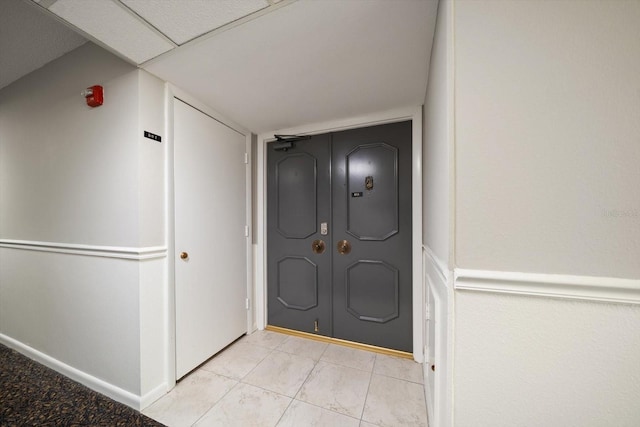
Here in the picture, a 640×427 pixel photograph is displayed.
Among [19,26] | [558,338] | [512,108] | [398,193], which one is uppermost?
[19,26]

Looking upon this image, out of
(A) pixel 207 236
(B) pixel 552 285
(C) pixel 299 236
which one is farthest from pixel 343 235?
(B) pixel 552 285

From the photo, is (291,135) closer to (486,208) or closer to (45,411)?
(486,208)

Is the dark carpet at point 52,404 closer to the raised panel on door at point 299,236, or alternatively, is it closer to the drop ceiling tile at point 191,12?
the raised panel on door at point 299,236

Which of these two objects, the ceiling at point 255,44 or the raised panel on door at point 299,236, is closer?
the ceiling at point 255,44

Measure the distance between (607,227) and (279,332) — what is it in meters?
2.42

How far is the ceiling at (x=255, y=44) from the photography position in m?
0.98

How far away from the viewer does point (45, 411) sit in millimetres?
1300

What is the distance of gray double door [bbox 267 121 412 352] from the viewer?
74.4 inches

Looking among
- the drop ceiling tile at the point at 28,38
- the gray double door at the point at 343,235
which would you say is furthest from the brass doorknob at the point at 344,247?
the drop ceiling tile at the point at 28,38

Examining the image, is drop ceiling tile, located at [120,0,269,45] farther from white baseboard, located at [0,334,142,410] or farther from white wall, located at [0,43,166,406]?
white baseboard, located at [0,334,142,410]

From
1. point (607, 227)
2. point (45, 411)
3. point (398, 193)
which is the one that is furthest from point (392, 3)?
point (45, 411)

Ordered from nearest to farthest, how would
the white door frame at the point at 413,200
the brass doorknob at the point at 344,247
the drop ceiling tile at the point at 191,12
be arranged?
the drop ceiling tile at the point at 191,12
the white door frame at the point at 413,200
the brass doorknob at the point at 344,247

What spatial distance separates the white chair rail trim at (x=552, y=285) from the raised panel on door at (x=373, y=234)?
122 cm

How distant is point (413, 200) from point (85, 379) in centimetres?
276
